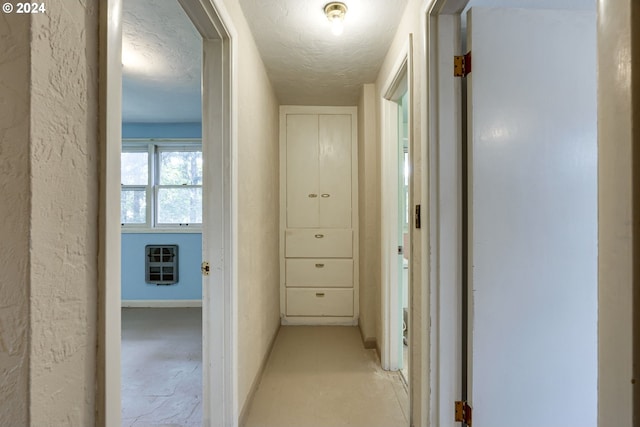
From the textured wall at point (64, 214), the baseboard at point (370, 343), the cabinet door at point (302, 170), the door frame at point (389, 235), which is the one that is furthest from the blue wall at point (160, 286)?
the textured wall at point (64, 214)

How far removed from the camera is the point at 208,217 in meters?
1.32

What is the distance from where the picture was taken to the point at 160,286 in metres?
3.67

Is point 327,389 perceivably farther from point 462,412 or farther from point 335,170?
point 335,170

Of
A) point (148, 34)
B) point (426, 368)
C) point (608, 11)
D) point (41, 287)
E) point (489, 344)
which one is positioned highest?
point (148, 34)

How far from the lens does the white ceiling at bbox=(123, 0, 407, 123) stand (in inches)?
63.0

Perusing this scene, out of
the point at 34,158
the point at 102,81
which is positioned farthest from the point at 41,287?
the point at 102,81

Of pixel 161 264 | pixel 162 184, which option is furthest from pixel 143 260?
pixel 162 184

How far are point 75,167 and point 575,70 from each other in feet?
5.37

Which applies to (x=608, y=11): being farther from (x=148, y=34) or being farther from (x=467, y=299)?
(x=148, y=34)

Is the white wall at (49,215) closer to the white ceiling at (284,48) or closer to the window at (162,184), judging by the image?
the white ceiling at (284,48)

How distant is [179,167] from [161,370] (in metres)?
2.52

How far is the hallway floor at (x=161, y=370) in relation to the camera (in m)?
1.66

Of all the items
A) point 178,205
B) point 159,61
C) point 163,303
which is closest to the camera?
point 159,61

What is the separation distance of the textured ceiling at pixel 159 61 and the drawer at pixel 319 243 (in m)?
1.72
